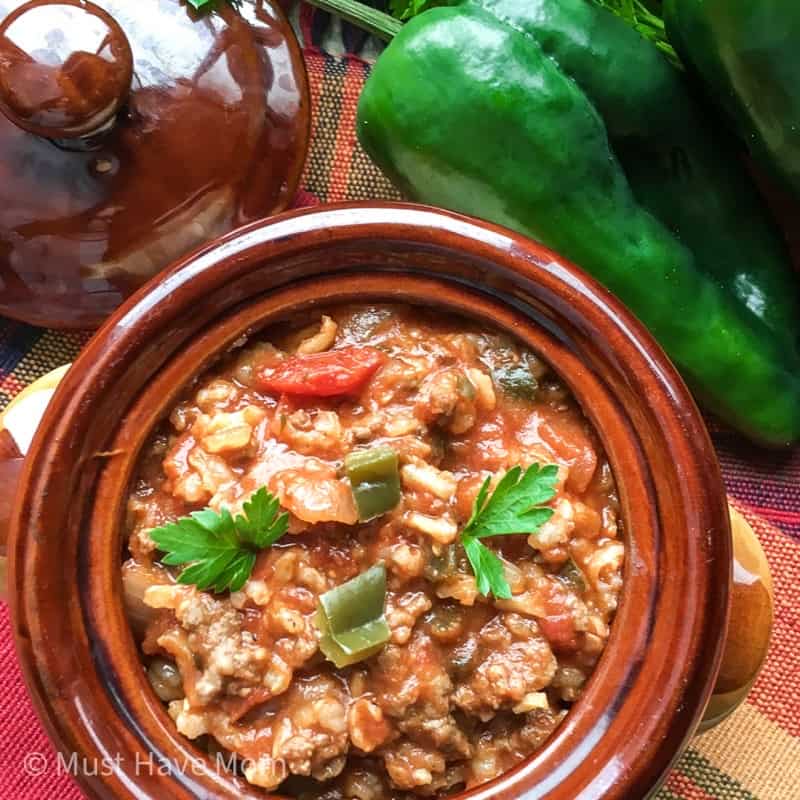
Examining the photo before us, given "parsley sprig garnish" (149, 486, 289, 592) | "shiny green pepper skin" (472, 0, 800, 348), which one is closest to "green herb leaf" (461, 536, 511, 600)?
"parsley sprig garnish" (149, 486, 289, 592)

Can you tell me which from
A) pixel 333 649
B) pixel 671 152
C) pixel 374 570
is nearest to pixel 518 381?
pixel 374 570

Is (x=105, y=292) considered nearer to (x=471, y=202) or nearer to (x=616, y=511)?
(x=471, y=202)

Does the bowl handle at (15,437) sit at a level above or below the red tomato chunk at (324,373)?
below

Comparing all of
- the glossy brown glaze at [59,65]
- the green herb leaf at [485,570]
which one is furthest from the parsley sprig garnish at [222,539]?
the glossy brown glaze at [59,65]

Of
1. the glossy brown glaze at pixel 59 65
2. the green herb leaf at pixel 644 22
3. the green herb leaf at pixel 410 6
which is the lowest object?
the glossy brown glaze at pixel 59 65

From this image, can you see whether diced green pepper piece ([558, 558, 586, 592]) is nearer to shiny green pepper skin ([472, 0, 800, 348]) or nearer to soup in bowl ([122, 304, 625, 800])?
soup in bowl ([122, 304, 625, 800])

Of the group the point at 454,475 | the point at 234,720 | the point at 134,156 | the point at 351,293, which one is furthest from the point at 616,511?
the point at 134,156

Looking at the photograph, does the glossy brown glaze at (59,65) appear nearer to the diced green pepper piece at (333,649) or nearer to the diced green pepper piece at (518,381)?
the diced green pepper piece at (518,381)

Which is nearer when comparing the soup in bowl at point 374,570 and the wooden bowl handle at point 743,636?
the soup in bowl at point 374,570
